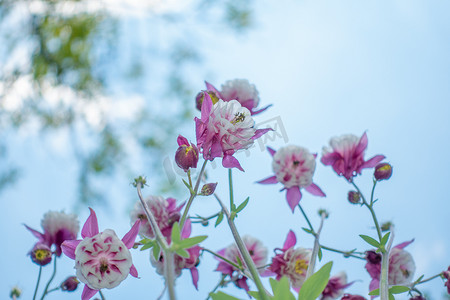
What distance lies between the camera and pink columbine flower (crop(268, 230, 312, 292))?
2.51 feet

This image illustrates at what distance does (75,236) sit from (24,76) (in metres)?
2.79

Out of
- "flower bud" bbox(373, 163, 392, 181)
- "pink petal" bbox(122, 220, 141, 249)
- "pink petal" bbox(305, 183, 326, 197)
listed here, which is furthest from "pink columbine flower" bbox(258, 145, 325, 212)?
"pink petal" bbox(122, 220, 141, 249)

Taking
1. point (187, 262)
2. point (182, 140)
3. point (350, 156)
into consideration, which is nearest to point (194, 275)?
point (187, 262)

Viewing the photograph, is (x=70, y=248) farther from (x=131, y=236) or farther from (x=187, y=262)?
(x=187, y=262)

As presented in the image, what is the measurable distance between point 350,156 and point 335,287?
0.82 feet

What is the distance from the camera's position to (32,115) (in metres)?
3.38

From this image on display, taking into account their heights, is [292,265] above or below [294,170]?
below

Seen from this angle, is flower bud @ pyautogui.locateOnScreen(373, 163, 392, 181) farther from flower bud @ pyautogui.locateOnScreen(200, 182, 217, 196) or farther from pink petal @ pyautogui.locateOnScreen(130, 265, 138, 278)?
pink petal @ pyautogui.locateOnScreen(130, 265, 138, 278)

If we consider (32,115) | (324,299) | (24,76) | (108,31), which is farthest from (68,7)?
(324,299)

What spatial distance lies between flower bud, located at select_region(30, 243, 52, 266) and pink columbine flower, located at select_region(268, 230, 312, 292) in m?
0.39

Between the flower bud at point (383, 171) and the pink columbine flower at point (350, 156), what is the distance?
0.04m

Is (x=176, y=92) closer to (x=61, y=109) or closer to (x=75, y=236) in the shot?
(x=61, y=109)

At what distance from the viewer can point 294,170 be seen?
2.61 ft

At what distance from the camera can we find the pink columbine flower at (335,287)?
802 mm
